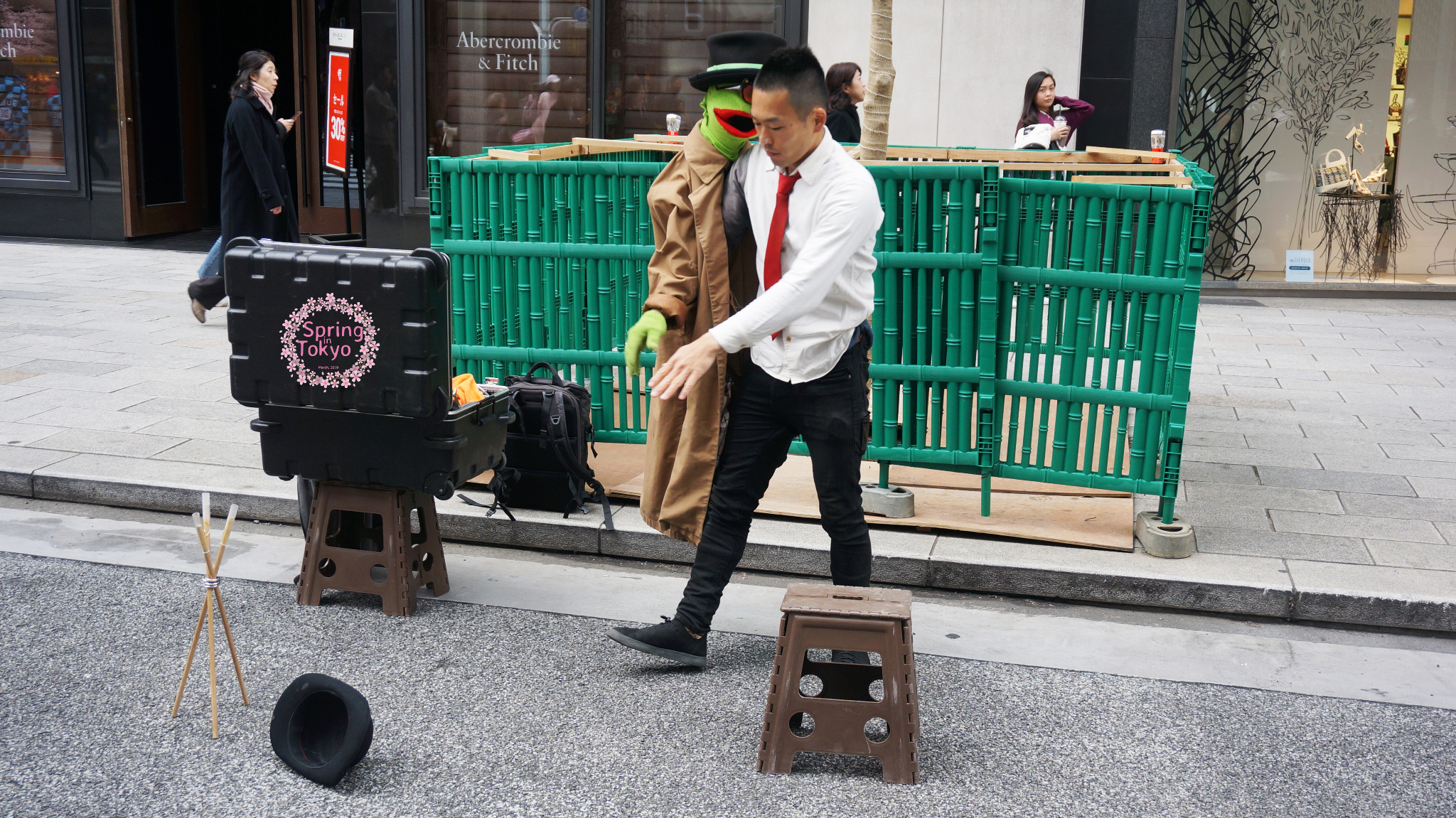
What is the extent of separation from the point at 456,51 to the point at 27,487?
7227 mm

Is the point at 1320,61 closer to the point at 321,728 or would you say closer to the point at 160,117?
the point at 321,728

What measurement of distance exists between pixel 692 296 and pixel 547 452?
164 cm

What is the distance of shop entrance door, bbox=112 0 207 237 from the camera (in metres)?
13.5

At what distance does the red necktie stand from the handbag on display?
33.0 ft

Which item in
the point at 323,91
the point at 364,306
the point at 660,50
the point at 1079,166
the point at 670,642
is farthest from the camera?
the point at 323,91

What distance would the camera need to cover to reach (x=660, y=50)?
37.6ft

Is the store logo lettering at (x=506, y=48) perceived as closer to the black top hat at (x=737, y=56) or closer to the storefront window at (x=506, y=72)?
the storefront window at (x=506, y=72)

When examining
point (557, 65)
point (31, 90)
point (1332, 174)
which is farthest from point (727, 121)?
point (31, 90)

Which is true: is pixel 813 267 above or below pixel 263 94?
below

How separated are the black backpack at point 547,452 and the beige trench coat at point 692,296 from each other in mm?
1141

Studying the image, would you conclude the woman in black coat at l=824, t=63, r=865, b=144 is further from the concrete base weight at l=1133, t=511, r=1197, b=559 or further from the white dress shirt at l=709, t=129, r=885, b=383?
the white dress shirt at l=709, t=129, r=885, b=383

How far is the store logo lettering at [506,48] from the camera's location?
11688mm

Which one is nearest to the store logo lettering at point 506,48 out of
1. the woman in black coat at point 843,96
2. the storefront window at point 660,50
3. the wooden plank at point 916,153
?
the storefront window at point 660,50

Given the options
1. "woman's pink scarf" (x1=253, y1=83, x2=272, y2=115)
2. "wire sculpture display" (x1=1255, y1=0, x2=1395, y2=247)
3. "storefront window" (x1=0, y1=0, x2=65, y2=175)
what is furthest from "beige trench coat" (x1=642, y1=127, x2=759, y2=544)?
"storefront window" (x1=0, y1=0, x2=65, y2=175)
